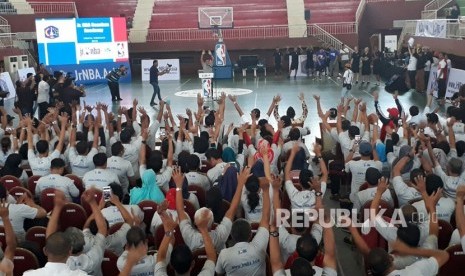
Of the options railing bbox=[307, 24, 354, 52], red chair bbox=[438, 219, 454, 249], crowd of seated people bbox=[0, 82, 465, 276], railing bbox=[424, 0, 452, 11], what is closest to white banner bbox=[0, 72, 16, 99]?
crowd of seated people bbox=[0, 82, 465, 276]

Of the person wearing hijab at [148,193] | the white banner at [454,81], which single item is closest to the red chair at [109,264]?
the person wearing hijab at [148,193]

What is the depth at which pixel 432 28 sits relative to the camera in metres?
21.3

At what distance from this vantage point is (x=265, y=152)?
18.7 ft

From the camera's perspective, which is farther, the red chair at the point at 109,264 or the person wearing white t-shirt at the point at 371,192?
the person wearing white t-shirt at the point at 371,192

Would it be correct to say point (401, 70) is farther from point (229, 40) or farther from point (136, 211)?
point (136, 211)

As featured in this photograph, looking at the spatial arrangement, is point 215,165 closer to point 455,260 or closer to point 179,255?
point 179,255

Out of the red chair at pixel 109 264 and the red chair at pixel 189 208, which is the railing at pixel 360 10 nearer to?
the red chair at pixel 189 208

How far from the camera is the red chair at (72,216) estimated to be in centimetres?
559

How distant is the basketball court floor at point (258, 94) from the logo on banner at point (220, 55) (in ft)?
4.57

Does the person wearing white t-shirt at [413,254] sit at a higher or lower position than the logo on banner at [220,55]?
lower

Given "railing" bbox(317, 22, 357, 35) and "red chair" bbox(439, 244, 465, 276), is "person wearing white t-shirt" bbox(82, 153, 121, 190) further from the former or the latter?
"railing" bbox(317, 22, 357, 35)

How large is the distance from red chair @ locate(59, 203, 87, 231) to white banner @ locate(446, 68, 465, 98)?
14.2 meters

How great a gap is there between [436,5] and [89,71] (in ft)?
57.9

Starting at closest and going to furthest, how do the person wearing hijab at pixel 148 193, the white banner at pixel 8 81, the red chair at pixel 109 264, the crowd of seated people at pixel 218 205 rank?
the crowd of seated people at pixel 218 205
the red chair at pixel 109 264
the person wearing hijab at pixel 148 193
the white banner at pixel 8 81
